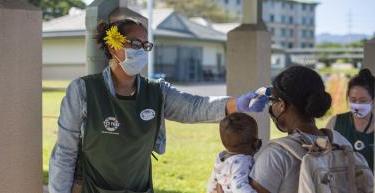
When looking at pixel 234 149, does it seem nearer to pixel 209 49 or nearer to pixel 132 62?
pixel 132 62

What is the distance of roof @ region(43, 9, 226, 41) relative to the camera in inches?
1615

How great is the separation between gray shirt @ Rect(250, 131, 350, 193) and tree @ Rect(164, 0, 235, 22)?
77301 millimetres

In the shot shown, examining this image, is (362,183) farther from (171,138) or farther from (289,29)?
(289,29)

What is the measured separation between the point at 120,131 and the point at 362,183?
141 centimetres

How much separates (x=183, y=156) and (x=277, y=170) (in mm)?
9384

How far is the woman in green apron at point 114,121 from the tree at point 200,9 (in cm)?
7617

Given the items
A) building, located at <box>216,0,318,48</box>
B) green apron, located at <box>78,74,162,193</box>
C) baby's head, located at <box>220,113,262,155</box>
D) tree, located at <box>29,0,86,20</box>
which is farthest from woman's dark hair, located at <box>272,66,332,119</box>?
building, located at <box>216,0,318,48</box>

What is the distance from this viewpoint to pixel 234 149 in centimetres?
308

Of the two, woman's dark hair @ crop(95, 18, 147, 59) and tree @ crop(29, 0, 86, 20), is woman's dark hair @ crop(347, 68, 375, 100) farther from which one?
tree @ crop(29, 0, 86, 20)

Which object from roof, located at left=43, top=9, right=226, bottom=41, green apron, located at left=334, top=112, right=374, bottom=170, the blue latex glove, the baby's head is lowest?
green apron, located at left=334, top=112, right=374, bottom=170

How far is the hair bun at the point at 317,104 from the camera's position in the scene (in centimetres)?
273

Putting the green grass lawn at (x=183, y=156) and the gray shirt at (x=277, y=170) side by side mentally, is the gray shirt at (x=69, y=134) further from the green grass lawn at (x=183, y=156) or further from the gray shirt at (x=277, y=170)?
the green grass lawn at (x=183, y=156)

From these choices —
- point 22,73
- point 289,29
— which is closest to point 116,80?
point 22,73

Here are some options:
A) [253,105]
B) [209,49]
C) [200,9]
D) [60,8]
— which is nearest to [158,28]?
[60,8]
